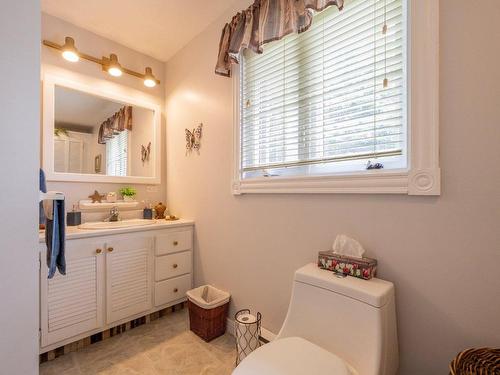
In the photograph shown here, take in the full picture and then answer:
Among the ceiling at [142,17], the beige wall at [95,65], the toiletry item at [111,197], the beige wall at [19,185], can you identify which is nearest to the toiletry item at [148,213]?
the beige wall at [95,65]

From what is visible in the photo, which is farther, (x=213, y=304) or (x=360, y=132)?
(x=213, y=304)

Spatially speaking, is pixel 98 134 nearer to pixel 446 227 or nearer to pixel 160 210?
pixel 160 210

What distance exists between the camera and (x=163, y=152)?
2.66 metres

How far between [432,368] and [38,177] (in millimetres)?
1868

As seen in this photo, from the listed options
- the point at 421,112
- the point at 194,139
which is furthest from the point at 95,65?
the point at 421,112

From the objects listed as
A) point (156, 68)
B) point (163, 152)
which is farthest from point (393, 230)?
point (156, 68)

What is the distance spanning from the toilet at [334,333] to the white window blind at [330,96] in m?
0.64

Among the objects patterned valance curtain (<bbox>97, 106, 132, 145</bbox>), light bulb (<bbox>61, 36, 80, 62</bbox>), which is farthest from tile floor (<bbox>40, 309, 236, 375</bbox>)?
light bulb (<bbox>61, 36, 80, 62</bbox>)

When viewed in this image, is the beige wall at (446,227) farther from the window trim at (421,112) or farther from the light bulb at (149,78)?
the light bulb at (149,78)

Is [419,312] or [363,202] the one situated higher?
[363,202]

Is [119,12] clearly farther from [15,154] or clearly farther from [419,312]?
[419,312]

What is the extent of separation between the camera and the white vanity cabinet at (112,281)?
1.55 m

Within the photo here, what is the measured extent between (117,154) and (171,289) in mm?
1381

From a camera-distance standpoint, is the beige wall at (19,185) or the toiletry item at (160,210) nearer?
the beige wall at (19,185)
